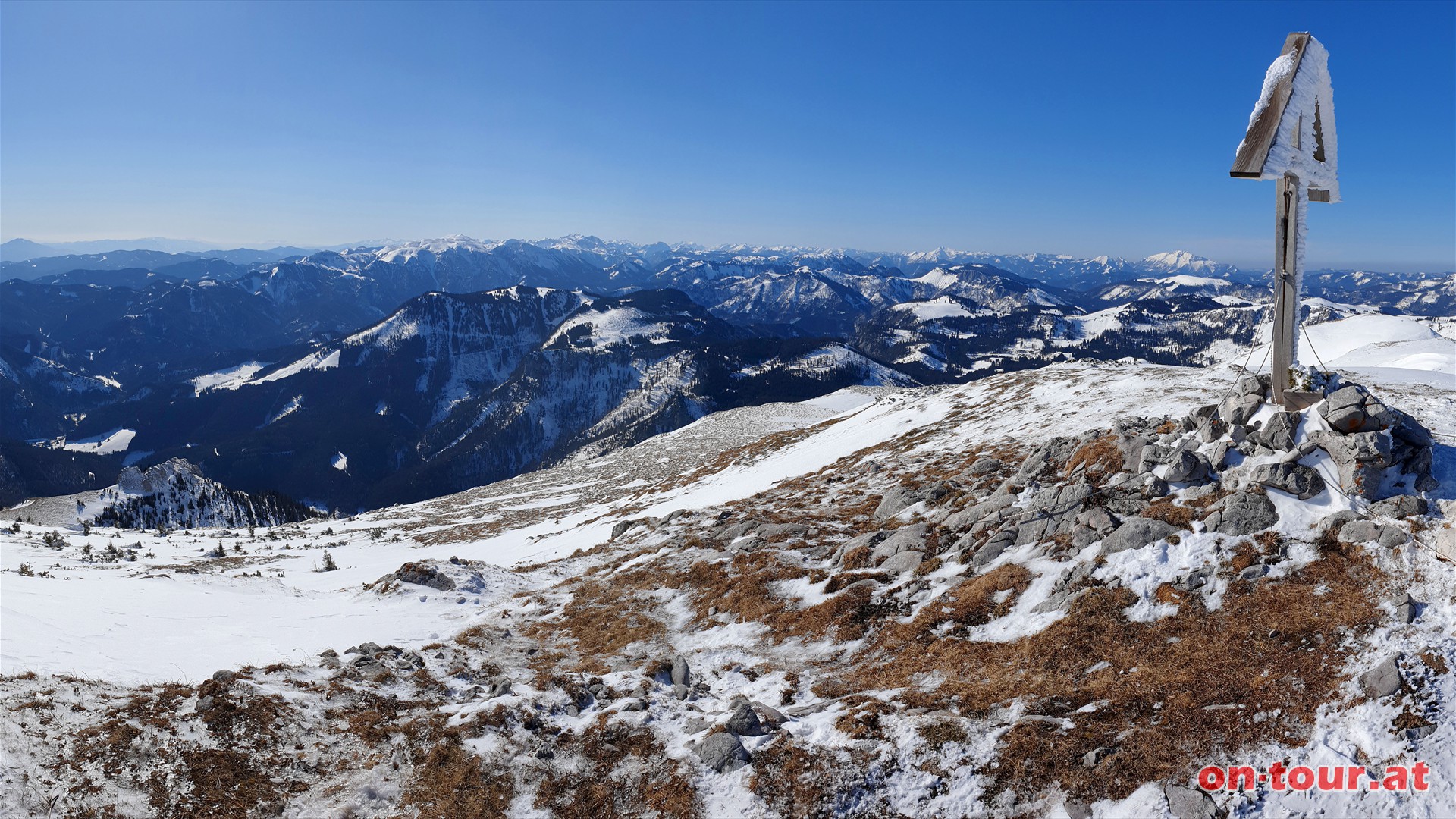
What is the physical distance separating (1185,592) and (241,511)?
16606 cm

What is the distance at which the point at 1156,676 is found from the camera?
11055 millimetres

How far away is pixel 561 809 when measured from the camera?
10.7 meters

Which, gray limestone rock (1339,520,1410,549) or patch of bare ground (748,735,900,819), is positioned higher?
gray limestone rock (1339,520,1410,549)

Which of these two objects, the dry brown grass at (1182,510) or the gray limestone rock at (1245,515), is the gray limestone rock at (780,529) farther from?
the gray limestone rock at (1245,515)

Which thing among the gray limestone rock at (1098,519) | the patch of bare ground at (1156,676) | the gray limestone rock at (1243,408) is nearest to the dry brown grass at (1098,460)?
the gray limestone rock at (1098,519)

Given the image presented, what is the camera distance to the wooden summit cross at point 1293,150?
576 inches

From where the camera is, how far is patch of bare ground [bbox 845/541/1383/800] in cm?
913

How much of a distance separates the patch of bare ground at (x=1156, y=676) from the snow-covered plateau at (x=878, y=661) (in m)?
0.06

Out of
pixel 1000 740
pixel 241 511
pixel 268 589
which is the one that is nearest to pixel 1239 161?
pixel 1000 740

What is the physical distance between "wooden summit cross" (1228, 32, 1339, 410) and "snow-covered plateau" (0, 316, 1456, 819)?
340 cm

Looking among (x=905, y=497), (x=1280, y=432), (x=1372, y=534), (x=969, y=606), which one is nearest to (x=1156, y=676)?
(x=969, y=606)

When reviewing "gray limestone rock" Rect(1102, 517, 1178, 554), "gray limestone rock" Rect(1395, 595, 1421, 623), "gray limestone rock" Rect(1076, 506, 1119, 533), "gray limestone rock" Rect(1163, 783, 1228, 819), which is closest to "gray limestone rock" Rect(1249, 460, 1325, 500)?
"gray limestone rock" Rect(1102, 517, 1178, 554)

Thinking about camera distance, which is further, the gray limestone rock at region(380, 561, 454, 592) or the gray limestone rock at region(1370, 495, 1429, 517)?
the gray limestone rock at region(380, 561, 454, 592)

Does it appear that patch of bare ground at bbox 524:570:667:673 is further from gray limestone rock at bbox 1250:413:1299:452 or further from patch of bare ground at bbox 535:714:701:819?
gray limestone rock at bbox 1250:413:1299:452
